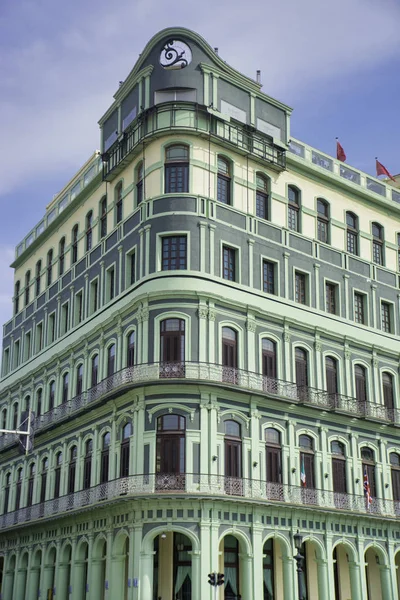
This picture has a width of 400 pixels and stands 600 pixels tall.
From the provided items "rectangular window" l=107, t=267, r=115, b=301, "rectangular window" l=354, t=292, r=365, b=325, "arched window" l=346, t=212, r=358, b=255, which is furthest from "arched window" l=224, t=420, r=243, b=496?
"arched window" l=346, t=212, r=358, b=255

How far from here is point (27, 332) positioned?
57594mm

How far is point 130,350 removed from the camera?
41.2m

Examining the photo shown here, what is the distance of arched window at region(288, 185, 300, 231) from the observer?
4631 cm

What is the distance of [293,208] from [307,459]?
1393 centimetres

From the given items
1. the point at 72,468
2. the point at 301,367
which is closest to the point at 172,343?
the point at 301,367

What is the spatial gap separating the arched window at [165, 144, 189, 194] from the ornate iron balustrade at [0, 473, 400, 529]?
14395 mm

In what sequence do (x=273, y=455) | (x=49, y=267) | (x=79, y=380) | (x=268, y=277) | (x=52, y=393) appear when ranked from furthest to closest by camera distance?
1. (x=49, y=267)
2. (x=52, y=393)
3. (x=79, y=380)
4. (x=268, y=277)
5. (x=273, y=455)

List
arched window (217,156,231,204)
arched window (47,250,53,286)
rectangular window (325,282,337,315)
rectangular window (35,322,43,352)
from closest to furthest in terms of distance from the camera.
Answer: arched window (217,156,231,204) < rectangular window (325,282,337,315) < rectangular window (35,322,43,352) < arched window (47,250,53,286)

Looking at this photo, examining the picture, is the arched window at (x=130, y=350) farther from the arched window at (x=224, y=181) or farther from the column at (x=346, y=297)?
the column at (x=346, y=297)

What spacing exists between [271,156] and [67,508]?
71.3 ft

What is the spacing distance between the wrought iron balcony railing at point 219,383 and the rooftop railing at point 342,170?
1355cm

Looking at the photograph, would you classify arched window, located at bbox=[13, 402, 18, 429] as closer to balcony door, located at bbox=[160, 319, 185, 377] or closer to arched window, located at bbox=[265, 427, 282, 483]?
balcony door, located at bbox=[160, 319, 185, 377]

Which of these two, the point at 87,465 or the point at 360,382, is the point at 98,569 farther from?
the point at 360,382

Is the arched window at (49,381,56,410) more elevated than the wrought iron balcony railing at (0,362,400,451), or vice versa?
the arched window at (49,381,56,410)
